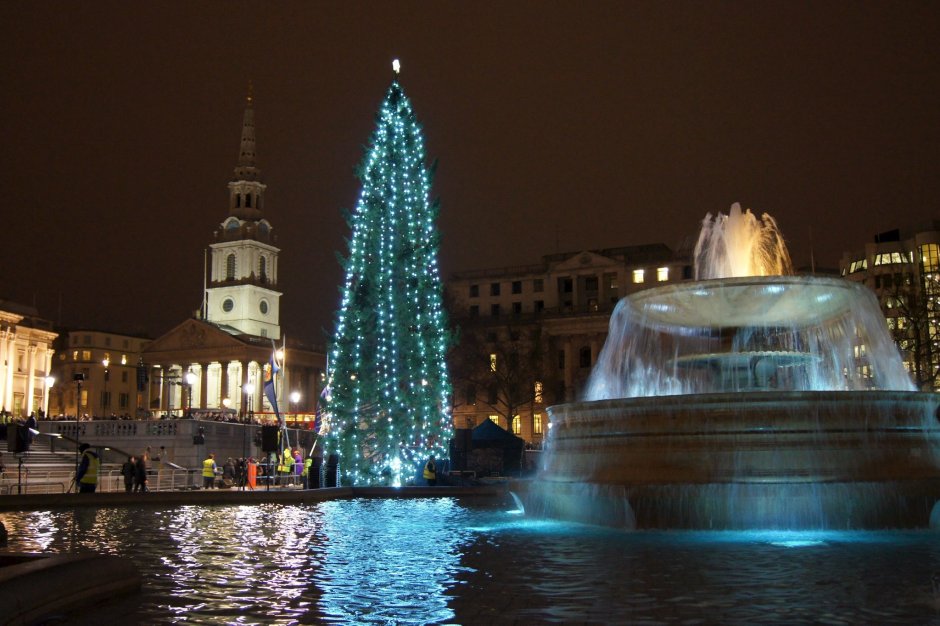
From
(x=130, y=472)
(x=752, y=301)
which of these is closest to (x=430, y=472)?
(x=130, y=472)

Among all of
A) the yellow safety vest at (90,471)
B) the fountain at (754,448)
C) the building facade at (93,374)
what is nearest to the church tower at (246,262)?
the building facade at (93,374)

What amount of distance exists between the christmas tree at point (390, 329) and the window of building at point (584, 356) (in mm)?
49907

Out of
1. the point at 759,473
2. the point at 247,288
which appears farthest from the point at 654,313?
the point at 247,288

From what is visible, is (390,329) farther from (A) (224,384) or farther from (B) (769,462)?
(A) (224,384)

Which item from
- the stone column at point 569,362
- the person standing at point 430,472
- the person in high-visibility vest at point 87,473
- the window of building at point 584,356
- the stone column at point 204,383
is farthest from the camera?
the stone column at point 204,383

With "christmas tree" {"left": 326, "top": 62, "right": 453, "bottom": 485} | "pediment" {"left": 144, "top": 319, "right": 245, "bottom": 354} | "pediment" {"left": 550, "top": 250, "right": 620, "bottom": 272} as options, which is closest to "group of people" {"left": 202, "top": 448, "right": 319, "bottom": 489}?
"christmas tree" {"left": 326, "top": 62, "right": 453, "bottom": 485}

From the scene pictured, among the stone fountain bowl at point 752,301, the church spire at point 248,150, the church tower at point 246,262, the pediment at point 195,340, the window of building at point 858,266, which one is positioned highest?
the church spire at point 248,150

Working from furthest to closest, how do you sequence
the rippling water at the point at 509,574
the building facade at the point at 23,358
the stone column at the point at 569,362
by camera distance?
the building facade at the point at 23,358 → the stone column at the point at 569,362 → the rippling water at the point at 509,574

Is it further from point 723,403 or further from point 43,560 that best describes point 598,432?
point 43,560

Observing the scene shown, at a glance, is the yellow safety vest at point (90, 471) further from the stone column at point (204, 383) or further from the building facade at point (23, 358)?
the stone column at point (204, 383)

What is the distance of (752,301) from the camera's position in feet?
49.9

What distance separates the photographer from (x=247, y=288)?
10981 centimetres

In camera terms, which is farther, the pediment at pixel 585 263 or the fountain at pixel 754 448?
the pediment at pixel 585 263

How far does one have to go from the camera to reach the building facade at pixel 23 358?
8712cm
